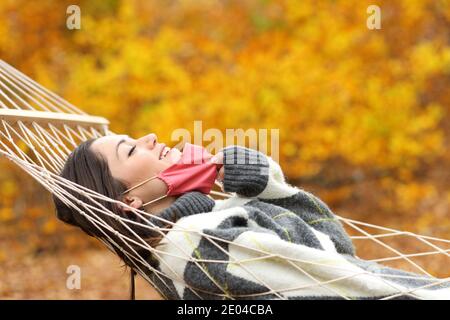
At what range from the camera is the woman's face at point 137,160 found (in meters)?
1.81

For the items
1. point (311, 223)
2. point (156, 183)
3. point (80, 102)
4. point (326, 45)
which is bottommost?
point (311, 223)

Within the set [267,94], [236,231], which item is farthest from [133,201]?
[267,94]

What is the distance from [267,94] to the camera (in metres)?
4.34

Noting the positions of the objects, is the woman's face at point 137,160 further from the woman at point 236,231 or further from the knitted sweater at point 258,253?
the knitted sweater at point 258,253

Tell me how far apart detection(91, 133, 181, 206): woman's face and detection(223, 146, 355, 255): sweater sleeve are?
0.18 meters

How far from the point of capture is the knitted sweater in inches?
60.2

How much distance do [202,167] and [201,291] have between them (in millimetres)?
410

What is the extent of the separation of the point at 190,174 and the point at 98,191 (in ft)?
0.87

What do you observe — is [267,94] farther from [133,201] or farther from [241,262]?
[241,262]

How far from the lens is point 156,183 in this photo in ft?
5.94

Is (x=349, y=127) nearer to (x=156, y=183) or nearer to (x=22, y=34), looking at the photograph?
(x=22, y=34)

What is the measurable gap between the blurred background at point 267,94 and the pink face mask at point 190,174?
2.43 metres

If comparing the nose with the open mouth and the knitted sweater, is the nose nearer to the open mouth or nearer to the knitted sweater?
the open mouth
